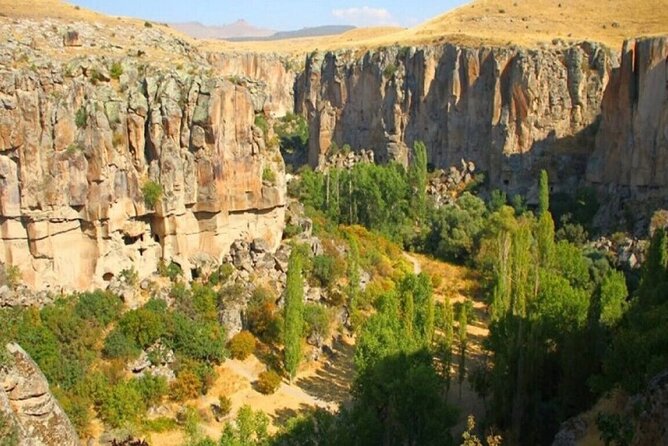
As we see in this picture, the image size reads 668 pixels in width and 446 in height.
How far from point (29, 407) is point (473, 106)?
1883 inches

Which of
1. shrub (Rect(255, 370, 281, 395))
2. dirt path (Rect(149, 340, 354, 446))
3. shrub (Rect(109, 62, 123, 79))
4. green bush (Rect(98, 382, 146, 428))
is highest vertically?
shrub (Rect(109, 62, 123, 79))

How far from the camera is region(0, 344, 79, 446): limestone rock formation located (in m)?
16.1

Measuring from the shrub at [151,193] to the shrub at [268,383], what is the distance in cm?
939

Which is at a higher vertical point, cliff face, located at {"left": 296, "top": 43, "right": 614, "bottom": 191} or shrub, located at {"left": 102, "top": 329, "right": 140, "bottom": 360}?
cliff face, located at {"left": 296, "top": 43, "right": 614, "bottom": 191}

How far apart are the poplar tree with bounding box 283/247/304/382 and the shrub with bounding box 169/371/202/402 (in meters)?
3.96

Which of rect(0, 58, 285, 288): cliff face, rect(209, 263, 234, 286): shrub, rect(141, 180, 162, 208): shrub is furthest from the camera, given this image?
rect(209, 263, 234, 286): shrub

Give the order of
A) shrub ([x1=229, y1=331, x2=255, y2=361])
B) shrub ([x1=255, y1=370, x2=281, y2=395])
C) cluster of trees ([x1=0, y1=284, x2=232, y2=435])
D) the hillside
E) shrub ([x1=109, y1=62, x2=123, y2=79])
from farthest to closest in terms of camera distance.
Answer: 1. the hillside
2. shrub ([x1=109, y1=62, x2=123, y2=79])
3. shrub ([x1=229, y1=331, x2=255, y2=361])
4. shrub ([x1=255, y1=370, x2=281, y2=395])
5. cluster of trees ([x1=0, y1=284, x2=232, y2=435])

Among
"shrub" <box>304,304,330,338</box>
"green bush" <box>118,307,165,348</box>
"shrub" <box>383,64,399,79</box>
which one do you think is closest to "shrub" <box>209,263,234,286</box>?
"shrub" <box>304,304,330,338</box>

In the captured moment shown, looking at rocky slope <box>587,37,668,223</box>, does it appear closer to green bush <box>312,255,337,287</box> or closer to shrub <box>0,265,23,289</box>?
green bush <box>312,255,337,287</box>

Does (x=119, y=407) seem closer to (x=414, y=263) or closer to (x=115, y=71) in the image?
(x=115, y=71)

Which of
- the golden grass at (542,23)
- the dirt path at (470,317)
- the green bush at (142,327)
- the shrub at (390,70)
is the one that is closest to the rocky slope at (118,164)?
the green bush at (142,327)

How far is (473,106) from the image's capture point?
192ft

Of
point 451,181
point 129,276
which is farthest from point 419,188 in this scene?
point 129,276

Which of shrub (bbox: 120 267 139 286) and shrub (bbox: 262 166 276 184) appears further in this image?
shrub (bbox: 262 166 276 184)
